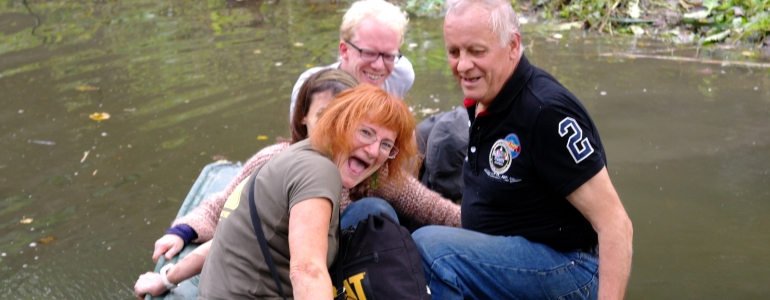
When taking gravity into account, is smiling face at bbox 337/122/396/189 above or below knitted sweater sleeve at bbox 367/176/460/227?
above

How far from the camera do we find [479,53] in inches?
94.0

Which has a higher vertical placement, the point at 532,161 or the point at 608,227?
the point at 532,161

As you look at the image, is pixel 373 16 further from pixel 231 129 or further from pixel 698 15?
pixel 698 15

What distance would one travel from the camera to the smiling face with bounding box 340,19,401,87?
357 centimetres

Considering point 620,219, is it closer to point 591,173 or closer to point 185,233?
point 591,173

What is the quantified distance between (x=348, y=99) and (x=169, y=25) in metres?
7.66

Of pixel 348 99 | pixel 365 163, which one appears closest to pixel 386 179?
pixel 365 163

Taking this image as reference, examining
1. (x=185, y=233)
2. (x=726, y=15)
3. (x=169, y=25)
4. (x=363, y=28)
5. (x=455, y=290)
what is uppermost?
(x=363, y=28)

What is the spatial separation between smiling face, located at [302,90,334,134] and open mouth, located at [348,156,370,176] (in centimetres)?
28

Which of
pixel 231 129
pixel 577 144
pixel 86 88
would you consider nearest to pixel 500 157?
pixel 577 144

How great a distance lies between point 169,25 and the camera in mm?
9328

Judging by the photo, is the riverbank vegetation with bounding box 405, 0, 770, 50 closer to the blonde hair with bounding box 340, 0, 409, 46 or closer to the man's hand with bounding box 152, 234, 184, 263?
the blonde hair with bounding box 340, 0, 409, 46

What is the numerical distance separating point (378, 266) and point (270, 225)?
13.6 inches

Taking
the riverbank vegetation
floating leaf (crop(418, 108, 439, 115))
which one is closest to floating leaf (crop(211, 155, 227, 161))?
floating leaf (crop(418, 108, 439, 115))
